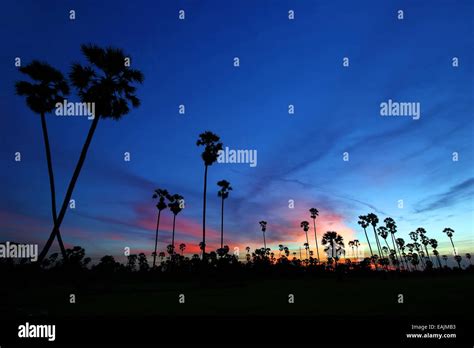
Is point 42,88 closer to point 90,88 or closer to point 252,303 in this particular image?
point 90,88

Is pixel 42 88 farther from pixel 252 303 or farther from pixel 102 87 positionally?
pixel 252 303

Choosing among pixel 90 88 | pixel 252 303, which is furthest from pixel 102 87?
pixel 252 303

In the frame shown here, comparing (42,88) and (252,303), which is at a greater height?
(42,88)

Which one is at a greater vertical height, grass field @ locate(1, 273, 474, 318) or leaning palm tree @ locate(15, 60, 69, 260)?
leaning palm tree @ locate(15, 60, 69, 260)

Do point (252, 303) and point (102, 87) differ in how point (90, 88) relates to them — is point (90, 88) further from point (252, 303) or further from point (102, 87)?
point (252, 303)

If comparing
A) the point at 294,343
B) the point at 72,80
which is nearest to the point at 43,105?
the point at 72,80

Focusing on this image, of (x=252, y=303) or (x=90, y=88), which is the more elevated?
(x=90, y=88)

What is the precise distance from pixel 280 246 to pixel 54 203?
179894 millimetres

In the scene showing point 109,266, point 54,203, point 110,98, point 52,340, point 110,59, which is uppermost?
point 110,59

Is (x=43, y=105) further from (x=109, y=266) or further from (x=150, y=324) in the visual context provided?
(x=109, y=266)

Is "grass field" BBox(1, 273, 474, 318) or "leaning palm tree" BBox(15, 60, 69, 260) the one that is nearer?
"grass field" BBox(1, 273, 474, 318)

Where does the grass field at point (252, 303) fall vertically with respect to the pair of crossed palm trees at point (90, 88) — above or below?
below

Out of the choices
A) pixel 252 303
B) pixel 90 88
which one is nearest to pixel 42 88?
pixel 90 88

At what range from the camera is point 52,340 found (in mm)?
8664
